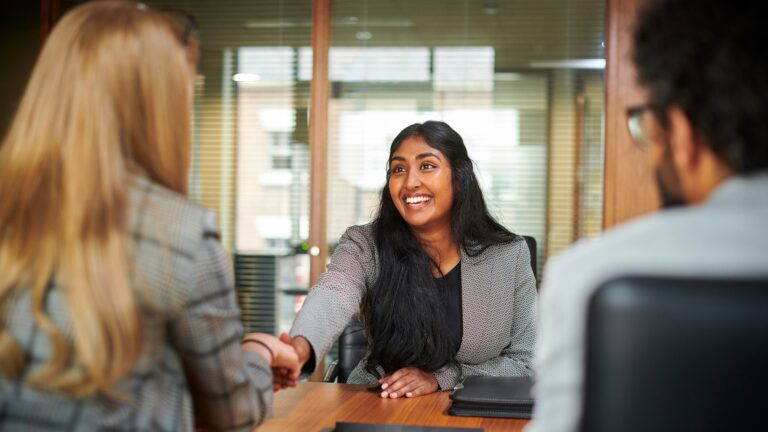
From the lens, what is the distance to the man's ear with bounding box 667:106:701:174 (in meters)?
0.92

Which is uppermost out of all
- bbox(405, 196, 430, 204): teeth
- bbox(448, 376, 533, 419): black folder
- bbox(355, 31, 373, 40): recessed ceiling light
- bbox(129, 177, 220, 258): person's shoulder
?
bbox(355, 31, 373, 40): recessed ceiling light

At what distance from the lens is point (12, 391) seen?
110cm

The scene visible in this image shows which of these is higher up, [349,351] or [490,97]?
[490,97]

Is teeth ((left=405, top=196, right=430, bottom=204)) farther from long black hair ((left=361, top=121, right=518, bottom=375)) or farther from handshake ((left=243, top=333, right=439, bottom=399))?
handshake ((left=243, top=333, right=439, bottom=399))

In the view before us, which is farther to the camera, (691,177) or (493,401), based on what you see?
(493,401)

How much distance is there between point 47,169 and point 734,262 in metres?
0.81

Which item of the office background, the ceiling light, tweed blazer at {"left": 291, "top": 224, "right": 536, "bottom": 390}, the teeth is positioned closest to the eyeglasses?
tweed blazer at {"left": 291, "top": 224, "right": 536, "bottom": 390}

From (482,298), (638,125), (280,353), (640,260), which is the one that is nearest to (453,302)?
(482,298)

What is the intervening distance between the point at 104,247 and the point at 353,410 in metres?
1.05

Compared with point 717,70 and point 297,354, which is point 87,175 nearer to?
point 717,70

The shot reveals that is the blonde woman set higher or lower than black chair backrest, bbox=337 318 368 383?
higher

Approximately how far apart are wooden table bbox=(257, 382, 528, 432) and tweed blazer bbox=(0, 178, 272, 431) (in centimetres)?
67

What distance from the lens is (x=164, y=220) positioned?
112cm

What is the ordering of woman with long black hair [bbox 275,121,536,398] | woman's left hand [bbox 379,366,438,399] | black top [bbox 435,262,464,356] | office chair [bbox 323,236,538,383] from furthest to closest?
office chair [bbox 323,236,538,383], black top [bbox 435,262,464,356], woman with long black hair [bbox 275,121,536,398], woman's left hand [bbox 379,366,438,399]
